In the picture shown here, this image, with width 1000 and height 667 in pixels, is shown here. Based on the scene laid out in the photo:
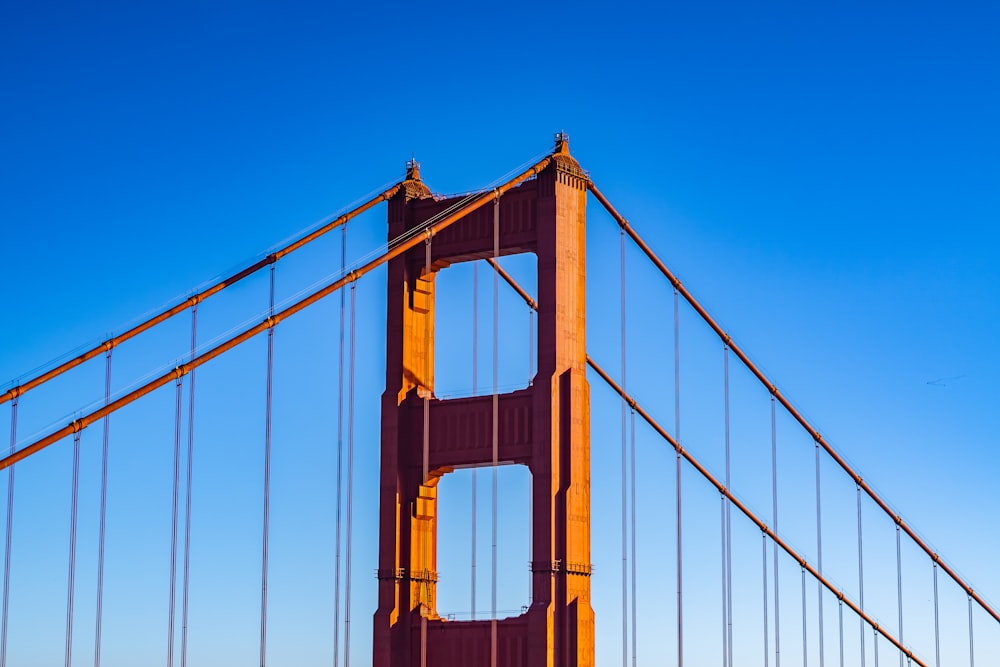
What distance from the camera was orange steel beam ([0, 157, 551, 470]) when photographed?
4216 centimetres

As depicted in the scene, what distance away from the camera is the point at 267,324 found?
48.2 meters

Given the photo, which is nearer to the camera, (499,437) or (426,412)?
(499,437)

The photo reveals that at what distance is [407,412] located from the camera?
56.0m

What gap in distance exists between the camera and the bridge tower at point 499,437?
52312 mm

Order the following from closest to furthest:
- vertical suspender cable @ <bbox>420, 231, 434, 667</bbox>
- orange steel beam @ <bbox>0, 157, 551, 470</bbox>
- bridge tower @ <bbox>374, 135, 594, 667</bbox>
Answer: orange steel beam @ <bbox>0, 157, 551, 470</bbox> → bridge tower @ <bbox>374, 135, 594, 667</bbox> → vertical suspender cable @ <bbox>420, 231, 434, 667</bbox>

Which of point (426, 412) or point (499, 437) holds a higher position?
point (426, 412)

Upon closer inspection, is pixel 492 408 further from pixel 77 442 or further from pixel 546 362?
pixel 77 442

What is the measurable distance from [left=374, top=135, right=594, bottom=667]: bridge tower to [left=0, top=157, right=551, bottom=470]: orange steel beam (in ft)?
1.67

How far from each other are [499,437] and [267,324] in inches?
315

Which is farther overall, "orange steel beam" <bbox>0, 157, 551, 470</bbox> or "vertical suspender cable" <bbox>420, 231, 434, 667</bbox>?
"vertical suspender cable" <bbox>420, 231, 434, 667</bbox>

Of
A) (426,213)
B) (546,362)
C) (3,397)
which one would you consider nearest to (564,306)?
(546,362)

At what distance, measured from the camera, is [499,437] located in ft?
177

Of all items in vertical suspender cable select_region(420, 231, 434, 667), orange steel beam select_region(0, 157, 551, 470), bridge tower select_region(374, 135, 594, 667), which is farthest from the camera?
vertical suspender cable select_region(420, 231, 434, 667)

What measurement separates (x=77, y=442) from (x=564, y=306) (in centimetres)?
1401
